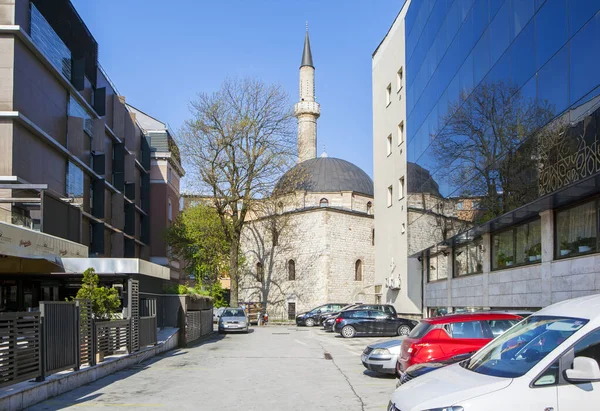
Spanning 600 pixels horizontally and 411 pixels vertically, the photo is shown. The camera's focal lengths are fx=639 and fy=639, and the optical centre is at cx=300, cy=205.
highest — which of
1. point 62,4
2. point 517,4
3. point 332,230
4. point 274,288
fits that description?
point 62,4

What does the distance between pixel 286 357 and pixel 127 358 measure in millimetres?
5612

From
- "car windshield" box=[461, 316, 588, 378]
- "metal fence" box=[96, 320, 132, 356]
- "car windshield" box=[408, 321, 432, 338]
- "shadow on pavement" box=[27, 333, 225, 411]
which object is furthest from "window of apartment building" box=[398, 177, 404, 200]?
"car windshield" box=[461, 316, 588, 378]


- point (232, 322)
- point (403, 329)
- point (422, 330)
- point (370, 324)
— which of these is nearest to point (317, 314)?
point (232, 322)

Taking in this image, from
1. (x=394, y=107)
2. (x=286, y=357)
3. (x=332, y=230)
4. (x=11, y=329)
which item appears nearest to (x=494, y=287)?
(x=286, y=357)

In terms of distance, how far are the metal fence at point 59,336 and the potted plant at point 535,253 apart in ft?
39.7

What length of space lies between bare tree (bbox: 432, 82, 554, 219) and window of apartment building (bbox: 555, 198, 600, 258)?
1.12m

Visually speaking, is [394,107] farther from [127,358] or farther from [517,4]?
[127,358]

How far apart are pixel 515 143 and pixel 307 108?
64550 mm

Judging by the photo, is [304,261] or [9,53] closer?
[9,53]

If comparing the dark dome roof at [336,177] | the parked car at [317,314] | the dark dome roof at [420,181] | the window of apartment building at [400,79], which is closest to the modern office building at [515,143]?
the dark dome roof at [420,181]

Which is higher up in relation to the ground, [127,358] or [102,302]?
[102,302]

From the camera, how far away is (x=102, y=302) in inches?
599

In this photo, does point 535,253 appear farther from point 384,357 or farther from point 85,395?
point 85,395

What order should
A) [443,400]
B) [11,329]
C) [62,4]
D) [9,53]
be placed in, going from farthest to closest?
[62,4] < [9,53] < [11,329] < [443,400]
